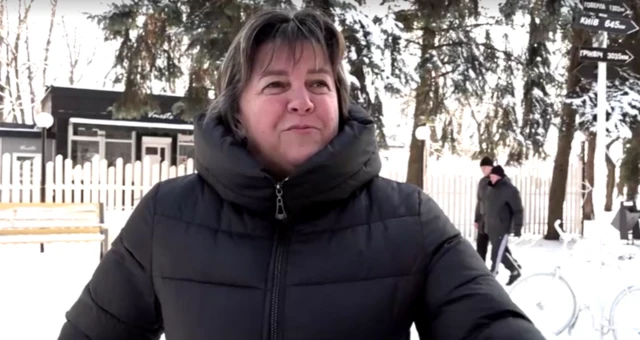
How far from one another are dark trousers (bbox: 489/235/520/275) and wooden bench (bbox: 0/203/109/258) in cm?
548

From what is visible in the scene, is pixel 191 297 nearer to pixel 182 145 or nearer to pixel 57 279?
pixel 57 279

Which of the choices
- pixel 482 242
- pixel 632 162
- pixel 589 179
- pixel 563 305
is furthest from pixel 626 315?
pixel 589 179

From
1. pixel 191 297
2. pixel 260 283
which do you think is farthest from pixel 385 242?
pixel 191 297

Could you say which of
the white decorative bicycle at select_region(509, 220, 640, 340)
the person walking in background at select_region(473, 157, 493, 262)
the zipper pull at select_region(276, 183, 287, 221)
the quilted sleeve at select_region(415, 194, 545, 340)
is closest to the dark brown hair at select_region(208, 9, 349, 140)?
the zipper pull at select_region(276, 183, 287, 221)

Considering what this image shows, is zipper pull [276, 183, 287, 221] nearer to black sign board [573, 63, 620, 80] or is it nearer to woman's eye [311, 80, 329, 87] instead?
woman's eye [311, 80, 329, 87]

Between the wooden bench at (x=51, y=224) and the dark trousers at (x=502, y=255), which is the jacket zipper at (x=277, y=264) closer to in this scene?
the dark trousers at (x=502, y=255)

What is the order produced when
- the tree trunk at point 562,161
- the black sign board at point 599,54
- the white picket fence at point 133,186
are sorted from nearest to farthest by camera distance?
the black sign board at point 599,54
the white picket fence at point 133,186
the tree trunk at point 562,161

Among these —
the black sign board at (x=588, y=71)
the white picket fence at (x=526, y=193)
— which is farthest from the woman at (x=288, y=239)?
the white picket fence at (x=526, y=193)

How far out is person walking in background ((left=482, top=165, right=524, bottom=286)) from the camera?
7934 mm

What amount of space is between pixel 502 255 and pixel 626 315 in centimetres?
244

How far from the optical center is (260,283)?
1.26 m

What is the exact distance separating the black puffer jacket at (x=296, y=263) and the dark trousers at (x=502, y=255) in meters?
6.79

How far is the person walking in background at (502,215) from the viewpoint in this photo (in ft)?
26.0

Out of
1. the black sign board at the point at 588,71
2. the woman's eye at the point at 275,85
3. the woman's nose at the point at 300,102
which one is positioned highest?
the black sign board at the point at 588,71
